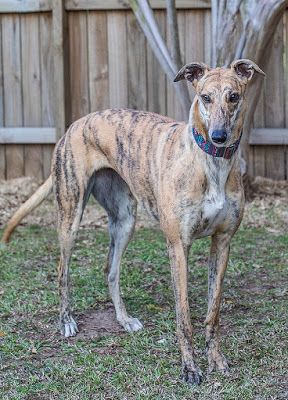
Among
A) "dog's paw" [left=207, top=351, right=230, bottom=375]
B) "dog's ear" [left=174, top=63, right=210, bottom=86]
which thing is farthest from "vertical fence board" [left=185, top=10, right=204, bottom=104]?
"dog's paw" [left=207, top=351, right=230, bottom=375]

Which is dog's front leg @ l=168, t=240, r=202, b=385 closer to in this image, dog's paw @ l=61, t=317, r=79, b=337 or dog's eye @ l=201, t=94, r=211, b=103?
dog's eye @ l=201, t=94, r=211, b=103

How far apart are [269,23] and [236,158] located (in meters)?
3.47

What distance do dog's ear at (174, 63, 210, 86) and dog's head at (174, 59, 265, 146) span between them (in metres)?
0.05

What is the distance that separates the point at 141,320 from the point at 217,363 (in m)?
1.09

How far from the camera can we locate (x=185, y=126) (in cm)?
525

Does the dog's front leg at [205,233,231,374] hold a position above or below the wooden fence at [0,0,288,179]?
below

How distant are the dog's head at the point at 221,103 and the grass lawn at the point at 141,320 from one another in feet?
4.41

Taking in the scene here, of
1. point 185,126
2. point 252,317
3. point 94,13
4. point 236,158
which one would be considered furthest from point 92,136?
point 94,13

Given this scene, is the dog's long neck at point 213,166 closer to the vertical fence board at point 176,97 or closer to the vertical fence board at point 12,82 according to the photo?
the vertical fence board at point 176,97

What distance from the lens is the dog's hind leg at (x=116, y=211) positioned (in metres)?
6.06

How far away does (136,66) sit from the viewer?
988 centimetres

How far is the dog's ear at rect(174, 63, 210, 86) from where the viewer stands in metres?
5.00

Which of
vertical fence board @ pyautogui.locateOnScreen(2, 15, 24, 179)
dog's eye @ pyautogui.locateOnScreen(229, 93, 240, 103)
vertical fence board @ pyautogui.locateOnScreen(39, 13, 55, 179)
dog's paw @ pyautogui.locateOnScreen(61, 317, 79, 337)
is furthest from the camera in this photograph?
vertical fence board @ pyautogui.locateOnScreen(2, 15, 24, 179)

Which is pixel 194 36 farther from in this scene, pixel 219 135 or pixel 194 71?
pixel 219 135
